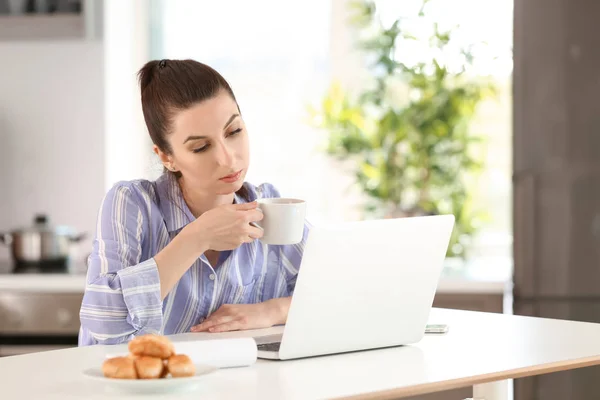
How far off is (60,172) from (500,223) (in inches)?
77.5

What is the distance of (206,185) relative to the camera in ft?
6.64

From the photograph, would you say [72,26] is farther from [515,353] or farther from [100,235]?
[515,353]

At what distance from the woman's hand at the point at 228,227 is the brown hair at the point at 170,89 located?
1.23 ft

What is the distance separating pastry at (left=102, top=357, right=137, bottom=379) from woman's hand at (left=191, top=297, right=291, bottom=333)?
21.9 inches

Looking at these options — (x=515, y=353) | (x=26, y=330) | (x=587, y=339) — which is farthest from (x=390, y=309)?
(x=26, y=330)

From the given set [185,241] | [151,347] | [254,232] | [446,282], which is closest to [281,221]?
[254,232]

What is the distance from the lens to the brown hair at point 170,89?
6.67 ft

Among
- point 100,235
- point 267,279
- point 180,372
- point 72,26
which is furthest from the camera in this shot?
point 72,26

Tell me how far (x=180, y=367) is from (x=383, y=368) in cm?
35

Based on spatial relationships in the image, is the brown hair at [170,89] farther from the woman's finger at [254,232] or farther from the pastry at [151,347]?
the pastry at [151,347]

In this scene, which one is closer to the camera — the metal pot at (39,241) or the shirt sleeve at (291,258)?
the shirt sleeve at (291,258)

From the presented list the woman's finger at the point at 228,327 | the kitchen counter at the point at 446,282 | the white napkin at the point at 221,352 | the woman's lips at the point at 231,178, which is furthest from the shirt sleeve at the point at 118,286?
the kitchen counter at the point at 446,282

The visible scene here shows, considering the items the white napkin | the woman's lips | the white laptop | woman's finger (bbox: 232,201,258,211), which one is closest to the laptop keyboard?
the white laptop

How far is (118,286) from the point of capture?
1.81m
